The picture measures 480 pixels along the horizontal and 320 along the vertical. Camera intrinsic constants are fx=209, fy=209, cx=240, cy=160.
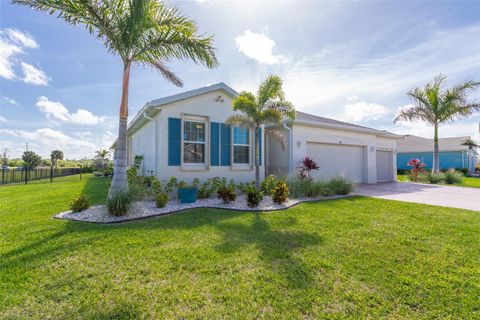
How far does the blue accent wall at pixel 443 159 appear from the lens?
25703 millimetres

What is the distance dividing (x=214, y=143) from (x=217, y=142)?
16 cm

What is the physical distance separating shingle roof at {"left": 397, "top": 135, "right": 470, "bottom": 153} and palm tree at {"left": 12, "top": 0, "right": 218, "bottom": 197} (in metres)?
32.5

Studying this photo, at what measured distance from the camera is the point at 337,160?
13.2 m

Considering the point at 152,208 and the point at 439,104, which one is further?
the point at 439,104

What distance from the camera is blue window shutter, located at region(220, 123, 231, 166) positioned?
→ 948 centimetres

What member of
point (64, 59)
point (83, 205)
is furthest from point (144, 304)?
point (64, 59)

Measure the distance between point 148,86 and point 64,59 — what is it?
4373mm

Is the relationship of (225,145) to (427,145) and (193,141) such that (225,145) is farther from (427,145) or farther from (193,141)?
(427,145)

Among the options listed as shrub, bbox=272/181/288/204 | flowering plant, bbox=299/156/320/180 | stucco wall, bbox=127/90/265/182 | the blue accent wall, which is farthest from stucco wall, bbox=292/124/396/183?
the blue accent wall

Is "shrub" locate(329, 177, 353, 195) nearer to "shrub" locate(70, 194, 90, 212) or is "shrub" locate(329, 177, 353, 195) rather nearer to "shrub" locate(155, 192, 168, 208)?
"shrub" locate(155, 192, 168, 208)

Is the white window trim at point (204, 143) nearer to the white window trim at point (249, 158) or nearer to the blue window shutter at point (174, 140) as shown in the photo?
the blue window shutter at point (174, 140)

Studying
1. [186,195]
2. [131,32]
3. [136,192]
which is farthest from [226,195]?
[131,32]

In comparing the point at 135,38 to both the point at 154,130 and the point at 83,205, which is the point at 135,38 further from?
the point at 83,205

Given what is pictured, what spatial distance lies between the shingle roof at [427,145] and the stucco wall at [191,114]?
29.0m
